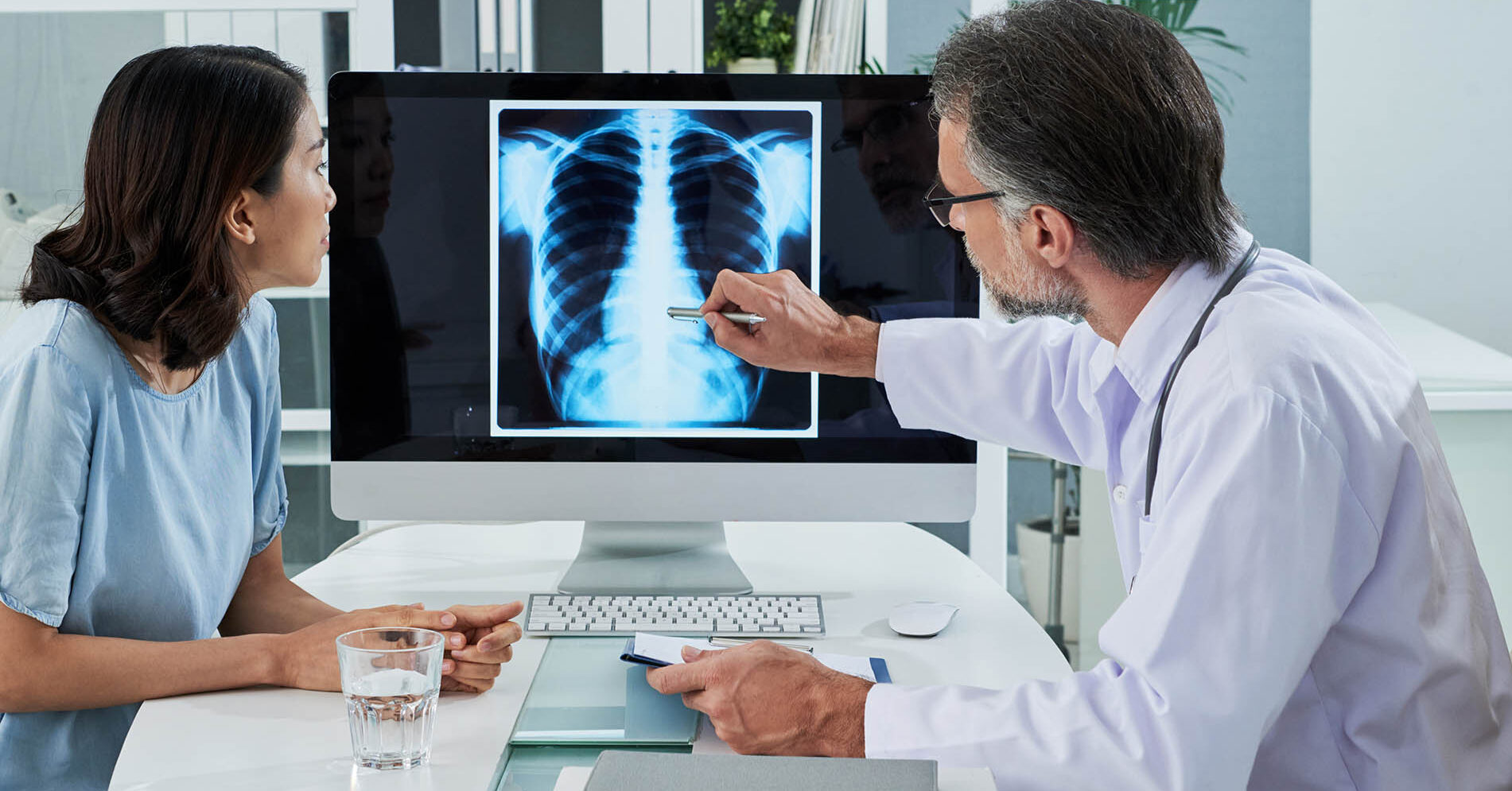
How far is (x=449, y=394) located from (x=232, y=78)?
0.40 metres

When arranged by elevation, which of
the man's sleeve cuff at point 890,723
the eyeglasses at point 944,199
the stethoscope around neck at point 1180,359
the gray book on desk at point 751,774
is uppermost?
the eyeglasses at point 944,199

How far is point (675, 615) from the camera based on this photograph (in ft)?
3.85

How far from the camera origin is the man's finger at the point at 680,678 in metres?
0.92

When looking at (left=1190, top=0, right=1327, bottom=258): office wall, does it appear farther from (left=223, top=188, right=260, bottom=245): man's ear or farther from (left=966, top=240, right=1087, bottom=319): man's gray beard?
(left=223, top=188, right=260, bottom=245): man's ear

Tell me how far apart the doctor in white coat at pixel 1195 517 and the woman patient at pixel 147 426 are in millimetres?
447

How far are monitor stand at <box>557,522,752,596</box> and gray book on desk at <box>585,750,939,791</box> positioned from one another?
0.56 meters

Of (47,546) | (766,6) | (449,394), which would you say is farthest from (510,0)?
(47,546)

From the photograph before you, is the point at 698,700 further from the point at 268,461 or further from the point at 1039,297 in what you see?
the point at 268,461

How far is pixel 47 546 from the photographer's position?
95cm

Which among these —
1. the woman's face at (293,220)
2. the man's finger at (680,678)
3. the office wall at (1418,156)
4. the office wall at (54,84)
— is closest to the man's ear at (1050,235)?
the man's finger at (680,678)

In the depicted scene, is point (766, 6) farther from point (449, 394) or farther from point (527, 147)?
point (449, 394)

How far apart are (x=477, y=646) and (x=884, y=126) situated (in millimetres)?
706

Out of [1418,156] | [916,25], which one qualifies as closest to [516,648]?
[916,25]

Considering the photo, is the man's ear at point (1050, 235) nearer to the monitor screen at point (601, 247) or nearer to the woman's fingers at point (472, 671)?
the monitor screen at point (601, 247)
